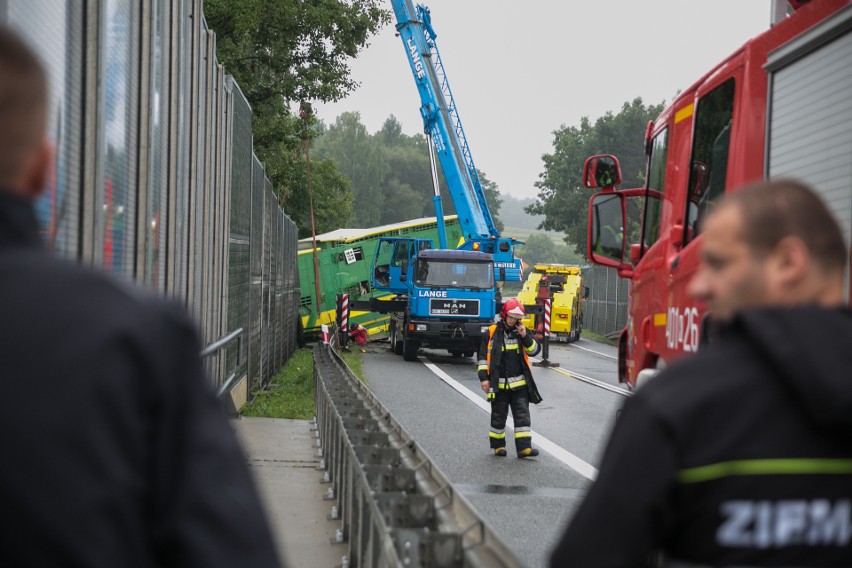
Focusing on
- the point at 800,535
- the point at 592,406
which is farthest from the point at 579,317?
the point at 800,535

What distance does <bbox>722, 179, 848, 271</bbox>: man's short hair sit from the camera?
2088 millimetres

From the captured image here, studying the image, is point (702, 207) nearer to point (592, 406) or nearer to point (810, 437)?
point (810, 437)

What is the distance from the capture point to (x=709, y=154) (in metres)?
6.59

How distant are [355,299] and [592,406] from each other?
55.3 feet

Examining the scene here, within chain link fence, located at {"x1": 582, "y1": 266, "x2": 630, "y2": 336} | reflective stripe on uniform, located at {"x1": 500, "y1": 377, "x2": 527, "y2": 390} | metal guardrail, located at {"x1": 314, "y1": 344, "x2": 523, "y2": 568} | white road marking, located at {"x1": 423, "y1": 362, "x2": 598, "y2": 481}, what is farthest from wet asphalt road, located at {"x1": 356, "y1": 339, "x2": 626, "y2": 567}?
chain link fence, located at {"x1": 582, "y1": 266, "x2": 630, "y2": 336}

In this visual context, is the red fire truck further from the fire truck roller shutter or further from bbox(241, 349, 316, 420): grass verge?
bbox(241, 349, 316, 420): grass verge

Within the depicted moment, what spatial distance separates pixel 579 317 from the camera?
44.2 metres

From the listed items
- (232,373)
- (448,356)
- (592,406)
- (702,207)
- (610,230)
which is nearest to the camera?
(702,207)

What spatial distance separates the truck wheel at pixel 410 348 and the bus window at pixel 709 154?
2205 centimetres

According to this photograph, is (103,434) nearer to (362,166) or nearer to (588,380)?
(588,380)

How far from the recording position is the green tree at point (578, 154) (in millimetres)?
79312

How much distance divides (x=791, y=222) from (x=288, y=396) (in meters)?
15.6

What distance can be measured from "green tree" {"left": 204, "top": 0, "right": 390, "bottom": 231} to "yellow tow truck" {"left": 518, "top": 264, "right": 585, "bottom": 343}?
35.5ft

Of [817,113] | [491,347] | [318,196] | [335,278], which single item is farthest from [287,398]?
[318,196]
